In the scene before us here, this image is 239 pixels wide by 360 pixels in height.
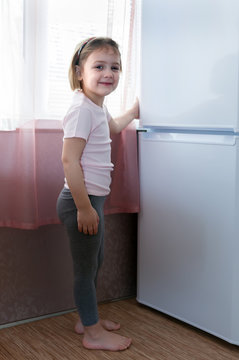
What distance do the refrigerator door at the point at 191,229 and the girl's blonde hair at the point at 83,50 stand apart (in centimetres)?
40

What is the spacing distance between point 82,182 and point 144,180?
18.1 inches

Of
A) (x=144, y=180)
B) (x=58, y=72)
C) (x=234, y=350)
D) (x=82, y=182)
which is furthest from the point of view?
(x=144, y=180)

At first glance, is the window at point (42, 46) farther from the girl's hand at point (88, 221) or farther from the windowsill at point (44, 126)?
the girl's hand at point (88, 221)

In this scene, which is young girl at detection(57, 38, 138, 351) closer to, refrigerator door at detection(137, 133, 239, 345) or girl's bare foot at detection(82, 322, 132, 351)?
girl's bare foot at detection(82, 322, 132, 351)

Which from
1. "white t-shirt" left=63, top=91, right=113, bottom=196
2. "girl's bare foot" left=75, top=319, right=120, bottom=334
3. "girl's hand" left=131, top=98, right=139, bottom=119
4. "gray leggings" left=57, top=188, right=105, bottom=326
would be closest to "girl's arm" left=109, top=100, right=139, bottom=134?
"girl's hand" left=131, top=98, right=139, bottom=119

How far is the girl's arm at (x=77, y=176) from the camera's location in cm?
169

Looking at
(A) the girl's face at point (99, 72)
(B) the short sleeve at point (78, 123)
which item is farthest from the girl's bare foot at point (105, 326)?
(A) the girl's face at point (99, 72)

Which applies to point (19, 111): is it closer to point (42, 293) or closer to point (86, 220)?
point (86, 220)

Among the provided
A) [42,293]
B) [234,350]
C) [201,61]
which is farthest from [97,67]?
[234,350]

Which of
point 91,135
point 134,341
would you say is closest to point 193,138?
point 91,135

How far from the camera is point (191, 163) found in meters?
1.89

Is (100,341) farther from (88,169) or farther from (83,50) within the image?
(83,50)

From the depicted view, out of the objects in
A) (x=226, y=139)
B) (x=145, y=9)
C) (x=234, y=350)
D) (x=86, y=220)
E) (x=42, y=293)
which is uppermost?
(x=145, y=9)

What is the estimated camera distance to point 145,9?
203cm
